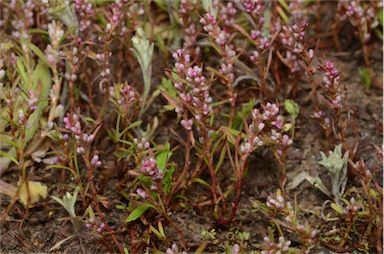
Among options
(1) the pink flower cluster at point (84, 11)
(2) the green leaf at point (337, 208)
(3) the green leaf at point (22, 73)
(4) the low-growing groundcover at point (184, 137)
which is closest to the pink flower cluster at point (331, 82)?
(4) the low-growing groundcover at point (184, 137)

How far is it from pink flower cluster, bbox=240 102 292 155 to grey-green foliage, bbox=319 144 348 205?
0.18 meters

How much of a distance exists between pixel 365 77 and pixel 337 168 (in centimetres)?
71

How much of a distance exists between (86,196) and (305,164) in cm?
93

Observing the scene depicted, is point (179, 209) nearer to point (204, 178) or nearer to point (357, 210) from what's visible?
point (204, 178)

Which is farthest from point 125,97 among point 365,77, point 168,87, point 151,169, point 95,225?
point 365,77

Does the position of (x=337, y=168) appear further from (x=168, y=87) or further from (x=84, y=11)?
(x=84, y=11)

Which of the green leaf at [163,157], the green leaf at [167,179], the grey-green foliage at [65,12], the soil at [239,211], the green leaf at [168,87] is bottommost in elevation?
the soil at [239,211]

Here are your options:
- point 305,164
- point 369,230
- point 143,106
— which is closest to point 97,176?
point 143,106

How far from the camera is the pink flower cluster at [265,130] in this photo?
2.70 metres

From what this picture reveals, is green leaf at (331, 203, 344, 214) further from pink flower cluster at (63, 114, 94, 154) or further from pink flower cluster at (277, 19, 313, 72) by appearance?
pink flower cluster at (63, 114, 94, 154)

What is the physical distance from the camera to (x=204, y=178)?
3039 mm

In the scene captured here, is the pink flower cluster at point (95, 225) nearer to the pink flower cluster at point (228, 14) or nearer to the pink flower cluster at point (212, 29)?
the pink flower cluster at point (212, 29)

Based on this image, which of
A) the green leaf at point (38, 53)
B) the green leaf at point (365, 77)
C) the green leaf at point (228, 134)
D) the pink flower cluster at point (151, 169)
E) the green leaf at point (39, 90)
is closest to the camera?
A: the pink flower cluster at point (151, 169)

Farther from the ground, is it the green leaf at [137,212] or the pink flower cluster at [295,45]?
the pink flower cluster at [295,45]
